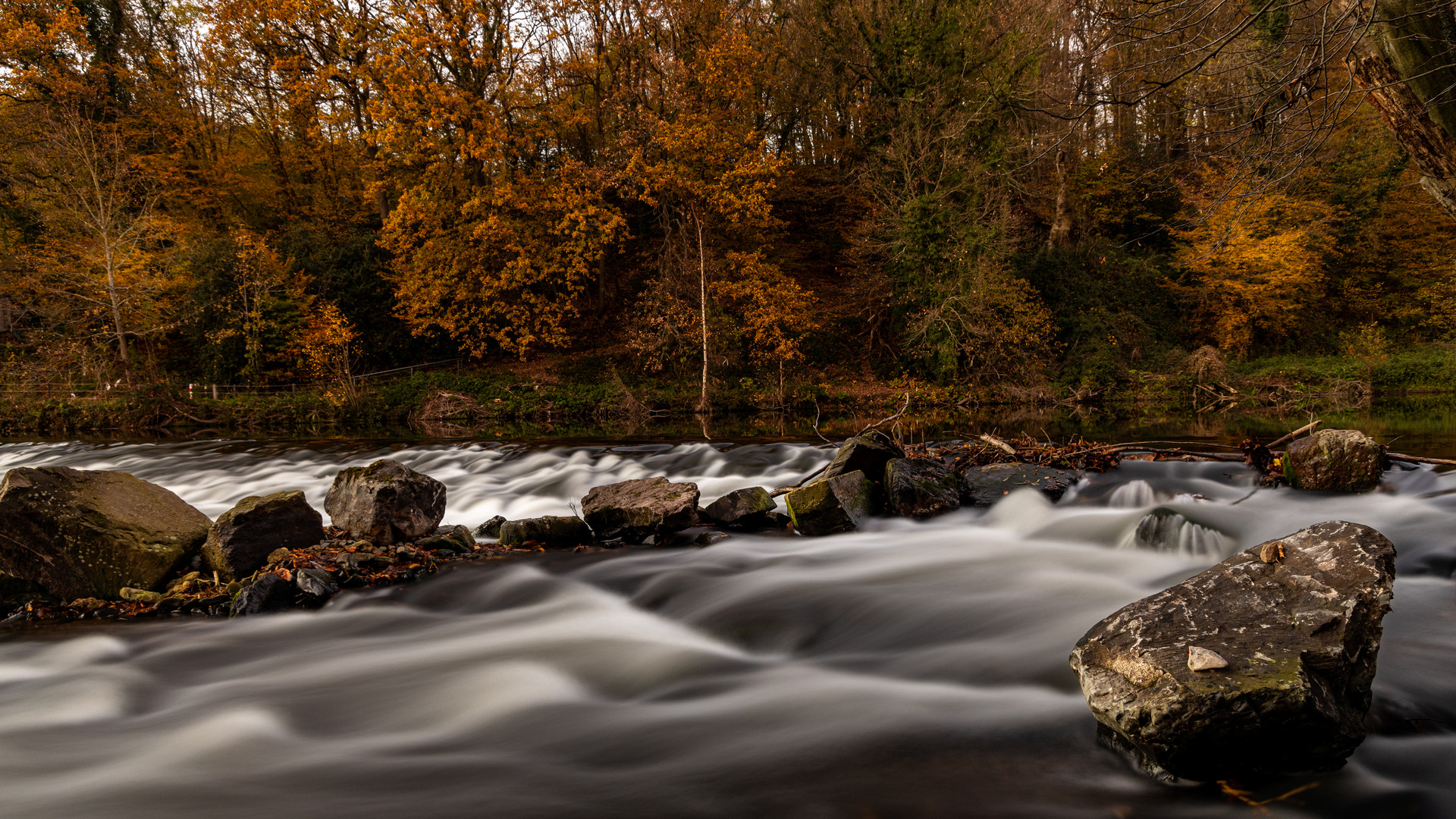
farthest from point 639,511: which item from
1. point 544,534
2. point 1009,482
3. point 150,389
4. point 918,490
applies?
point 150,389

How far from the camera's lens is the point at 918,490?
283 inches

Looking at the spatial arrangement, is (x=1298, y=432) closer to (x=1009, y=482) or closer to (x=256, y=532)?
(x=1009, y=482)

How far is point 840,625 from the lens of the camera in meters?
4.79

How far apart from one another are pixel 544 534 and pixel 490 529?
36.9 inches

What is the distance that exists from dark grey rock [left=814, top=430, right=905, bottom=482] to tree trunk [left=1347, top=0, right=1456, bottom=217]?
4.99 m

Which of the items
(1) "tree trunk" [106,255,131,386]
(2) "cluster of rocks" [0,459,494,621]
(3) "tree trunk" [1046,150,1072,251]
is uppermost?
(3) "tree trunk" [1046,150,1072,251]

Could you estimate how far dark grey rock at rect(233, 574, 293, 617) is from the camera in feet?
17.0

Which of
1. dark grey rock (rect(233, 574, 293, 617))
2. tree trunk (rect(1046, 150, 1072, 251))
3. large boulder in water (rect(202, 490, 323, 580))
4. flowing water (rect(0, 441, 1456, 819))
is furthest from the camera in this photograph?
tree trunk (rect(1046, 150, 1072, 251))

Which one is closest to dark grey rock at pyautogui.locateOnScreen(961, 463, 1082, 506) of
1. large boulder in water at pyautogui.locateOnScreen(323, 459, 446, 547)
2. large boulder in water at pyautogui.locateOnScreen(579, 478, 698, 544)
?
large boulder in water at pyautogui.locateOnScreen(579, 478, 698, 544)

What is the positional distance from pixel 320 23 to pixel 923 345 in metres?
21.1

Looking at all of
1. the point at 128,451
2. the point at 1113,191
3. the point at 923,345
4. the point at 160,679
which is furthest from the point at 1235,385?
the point at 128,451

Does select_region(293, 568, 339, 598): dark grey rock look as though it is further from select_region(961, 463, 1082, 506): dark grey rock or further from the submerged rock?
select_region(961, 463, 1082, 506): dark grey rock

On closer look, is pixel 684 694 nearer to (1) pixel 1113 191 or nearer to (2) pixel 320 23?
(2) pixel 320 23

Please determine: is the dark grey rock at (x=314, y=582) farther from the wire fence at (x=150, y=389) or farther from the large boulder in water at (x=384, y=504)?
the wire fence at (x=150, y=389)
